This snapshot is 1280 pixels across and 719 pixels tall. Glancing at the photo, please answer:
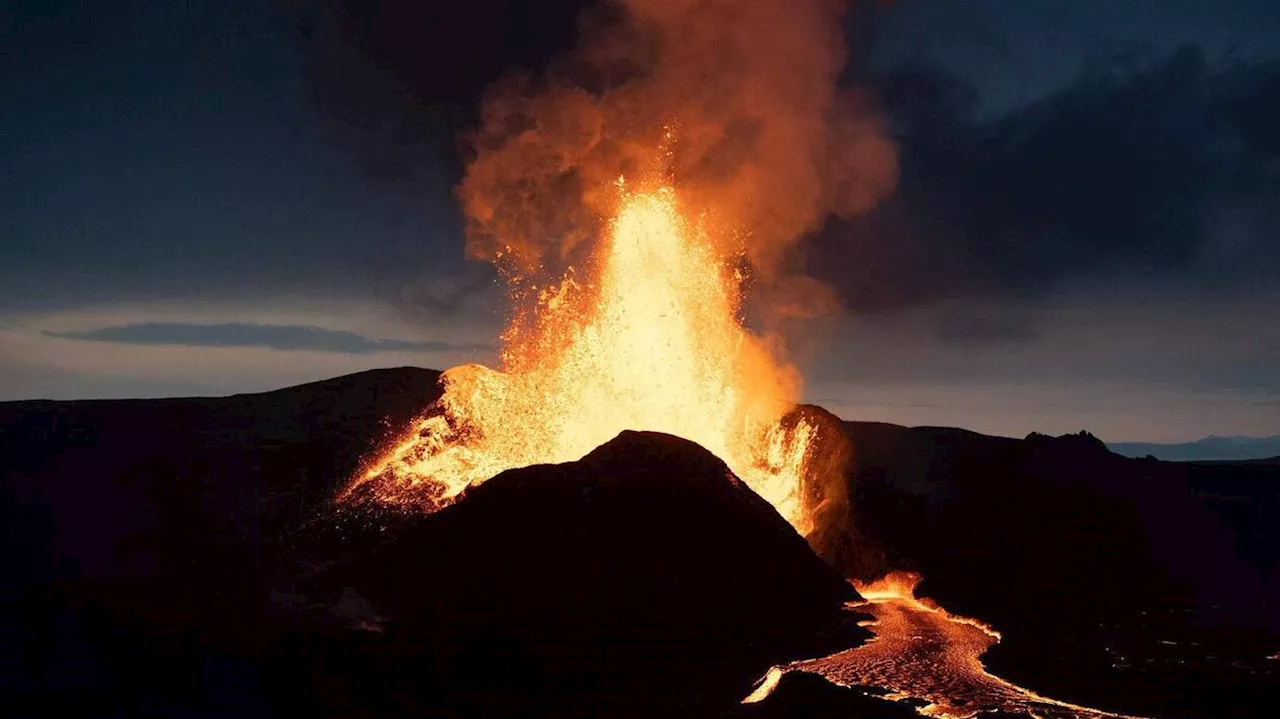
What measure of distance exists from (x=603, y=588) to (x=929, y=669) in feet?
55.0

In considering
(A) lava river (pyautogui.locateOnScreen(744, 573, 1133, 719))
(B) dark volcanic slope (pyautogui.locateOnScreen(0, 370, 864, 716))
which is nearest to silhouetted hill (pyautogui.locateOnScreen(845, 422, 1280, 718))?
(A) lava river (pyautogui.locateOnScreen(744, 573, 1133, 719))

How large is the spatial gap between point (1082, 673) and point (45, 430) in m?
103

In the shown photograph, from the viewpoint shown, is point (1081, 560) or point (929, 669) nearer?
point (929, 669)

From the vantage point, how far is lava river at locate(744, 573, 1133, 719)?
43.2 meters

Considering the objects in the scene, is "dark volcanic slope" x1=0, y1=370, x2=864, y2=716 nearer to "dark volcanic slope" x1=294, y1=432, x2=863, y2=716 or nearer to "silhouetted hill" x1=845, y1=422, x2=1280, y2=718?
"dark volcanic slope" x1=294, y1=432, x2=863, y2=716

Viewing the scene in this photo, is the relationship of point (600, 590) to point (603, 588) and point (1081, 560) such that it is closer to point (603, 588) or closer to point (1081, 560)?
point (603, 588)

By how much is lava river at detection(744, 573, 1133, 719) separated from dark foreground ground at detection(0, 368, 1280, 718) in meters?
1.50

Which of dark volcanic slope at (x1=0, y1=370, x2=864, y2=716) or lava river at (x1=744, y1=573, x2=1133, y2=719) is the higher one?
dark volcanic slope at (x1=0, y1=370, x2=864, y2=716)

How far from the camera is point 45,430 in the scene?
108 m

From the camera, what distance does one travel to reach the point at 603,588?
51469mm

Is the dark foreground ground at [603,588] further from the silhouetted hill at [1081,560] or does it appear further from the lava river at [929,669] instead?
the lava river at [929,669]

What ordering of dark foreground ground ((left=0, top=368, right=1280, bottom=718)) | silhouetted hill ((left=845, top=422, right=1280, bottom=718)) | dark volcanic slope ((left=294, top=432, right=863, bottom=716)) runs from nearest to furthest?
dark foreground ground ((left=0, top=368, right=1280, bottom=718)) → dark volcanic slope ((left=294, top=432, right=863, bottom=716)) → silhouetted hill ((left=845, top=422, right=1280, bottom=718))

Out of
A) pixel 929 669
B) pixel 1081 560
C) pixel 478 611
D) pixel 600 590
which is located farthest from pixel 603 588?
pixel 1081 560

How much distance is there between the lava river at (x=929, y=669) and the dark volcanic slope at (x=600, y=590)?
1.92m
